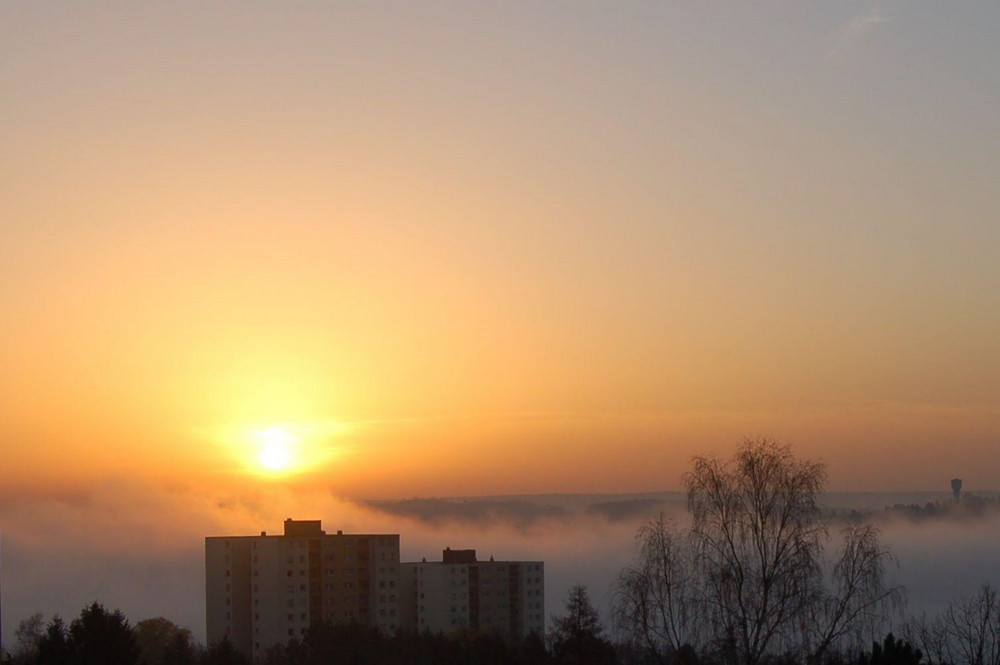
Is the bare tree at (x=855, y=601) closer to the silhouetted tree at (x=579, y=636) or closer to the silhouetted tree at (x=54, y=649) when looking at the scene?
the silhouetted tree at (x=579, y=636)

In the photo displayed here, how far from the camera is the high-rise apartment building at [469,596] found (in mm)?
118750

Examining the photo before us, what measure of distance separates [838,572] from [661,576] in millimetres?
5569

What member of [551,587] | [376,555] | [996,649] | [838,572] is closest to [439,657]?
[996,649]

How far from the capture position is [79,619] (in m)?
Answer: 54.4

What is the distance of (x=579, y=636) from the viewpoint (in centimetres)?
6881

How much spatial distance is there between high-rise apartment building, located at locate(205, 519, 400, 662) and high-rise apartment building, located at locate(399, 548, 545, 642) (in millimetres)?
3473

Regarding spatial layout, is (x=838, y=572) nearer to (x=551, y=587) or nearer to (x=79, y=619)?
(x=79, y=619)

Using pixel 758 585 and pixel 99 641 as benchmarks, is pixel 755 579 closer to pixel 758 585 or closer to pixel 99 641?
pixel 758 585

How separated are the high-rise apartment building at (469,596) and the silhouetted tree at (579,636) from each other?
39359 millimetres

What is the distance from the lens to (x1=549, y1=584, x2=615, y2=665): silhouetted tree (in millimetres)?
64125

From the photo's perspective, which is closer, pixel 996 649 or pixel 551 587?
pixel 996 649

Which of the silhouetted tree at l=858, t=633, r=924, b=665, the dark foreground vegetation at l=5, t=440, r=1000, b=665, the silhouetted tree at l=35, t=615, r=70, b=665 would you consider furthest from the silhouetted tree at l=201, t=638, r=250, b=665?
the silhouetted tree at l=858, t=633, r=924, b=665

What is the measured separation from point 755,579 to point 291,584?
81.1m

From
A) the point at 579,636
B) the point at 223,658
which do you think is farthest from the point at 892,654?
the point at 223,658
